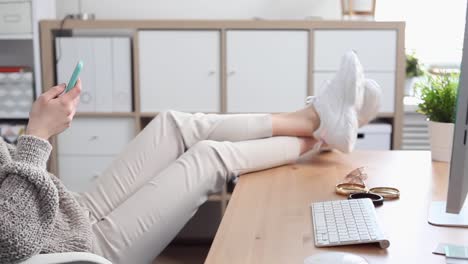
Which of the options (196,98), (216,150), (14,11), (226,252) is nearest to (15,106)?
(14,11)

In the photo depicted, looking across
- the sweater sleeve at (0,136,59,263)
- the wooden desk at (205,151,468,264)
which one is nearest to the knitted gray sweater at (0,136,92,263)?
the sweater sleeve at (0,136,59,263)

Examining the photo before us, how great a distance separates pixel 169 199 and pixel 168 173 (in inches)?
3.2

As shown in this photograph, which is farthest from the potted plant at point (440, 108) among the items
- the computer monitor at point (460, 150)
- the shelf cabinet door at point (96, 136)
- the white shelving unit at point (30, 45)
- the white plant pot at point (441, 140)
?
the white shelving unit at point (30, 45)

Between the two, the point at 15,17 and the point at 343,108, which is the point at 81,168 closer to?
the point at 15,17

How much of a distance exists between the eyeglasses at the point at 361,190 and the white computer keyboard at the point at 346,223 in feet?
0.28

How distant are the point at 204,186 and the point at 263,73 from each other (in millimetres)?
1484

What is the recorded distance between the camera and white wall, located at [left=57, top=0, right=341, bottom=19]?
3.20 metres

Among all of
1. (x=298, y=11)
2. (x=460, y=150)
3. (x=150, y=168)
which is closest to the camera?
(x=460, y=150)

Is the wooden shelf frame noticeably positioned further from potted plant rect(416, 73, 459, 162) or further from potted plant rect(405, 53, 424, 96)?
potted plant rect(416, 73, 459, 162)

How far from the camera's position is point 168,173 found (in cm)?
147

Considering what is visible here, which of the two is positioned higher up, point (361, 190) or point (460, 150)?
point (460, 150)

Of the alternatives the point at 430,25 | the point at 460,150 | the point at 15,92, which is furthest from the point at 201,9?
the point at 460,150

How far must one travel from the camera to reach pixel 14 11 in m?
2.84

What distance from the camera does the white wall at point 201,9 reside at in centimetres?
320
